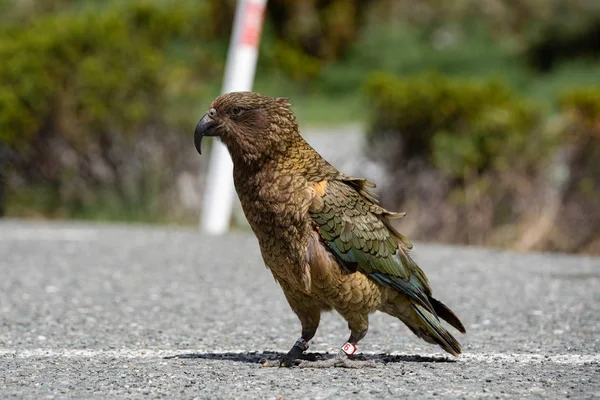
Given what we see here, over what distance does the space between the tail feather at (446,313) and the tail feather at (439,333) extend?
13 centimetres

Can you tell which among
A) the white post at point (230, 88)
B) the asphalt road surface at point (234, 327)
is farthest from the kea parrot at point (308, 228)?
the white post at point (230, 88)

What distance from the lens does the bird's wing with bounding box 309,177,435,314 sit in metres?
5.19

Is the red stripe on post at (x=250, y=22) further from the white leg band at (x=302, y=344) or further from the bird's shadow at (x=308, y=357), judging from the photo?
the white leg band at (x=302, y=344)

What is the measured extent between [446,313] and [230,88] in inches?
264

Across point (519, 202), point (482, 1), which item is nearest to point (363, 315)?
point (519, 202)

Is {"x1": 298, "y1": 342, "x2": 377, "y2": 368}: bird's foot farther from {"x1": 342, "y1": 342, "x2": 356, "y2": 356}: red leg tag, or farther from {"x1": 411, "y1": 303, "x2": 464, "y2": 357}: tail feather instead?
{"x1": 411, "y1": 303, "x2": 464, "y2": 357}: tail feather

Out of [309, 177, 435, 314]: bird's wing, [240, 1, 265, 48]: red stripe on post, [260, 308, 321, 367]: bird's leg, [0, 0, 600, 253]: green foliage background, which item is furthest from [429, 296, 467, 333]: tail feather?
[240, 1, 265, 48]: red stripe on post

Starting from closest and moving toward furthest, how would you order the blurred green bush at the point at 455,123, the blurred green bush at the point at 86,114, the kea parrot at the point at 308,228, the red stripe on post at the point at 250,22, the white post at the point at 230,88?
the kea parrot at the point at 308,228 → the blurred green bush at the point at 455,123 → the white post at the point at 230,88 → the red stripe on post at the point at 250,22 → the blurred green bush at the point at 86,114

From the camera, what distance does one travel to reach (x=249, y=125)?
17.3 ft

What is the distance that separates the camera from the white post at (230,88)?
11773 millimetres

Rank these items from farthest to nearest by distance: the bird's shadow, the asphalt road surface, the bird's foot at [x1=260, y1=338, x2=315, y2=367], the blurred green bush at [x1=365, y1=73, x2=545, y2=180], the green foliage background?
the blurred green bush at [x1=365, y1=73, x2=545, y2=180] < the green foliage background < the bird's shadow < the bird's foot at [x1=260, y1=338, x2=315, y2=367] < the asphalt road surface

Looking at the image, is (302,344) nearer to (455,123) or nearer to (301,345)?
(301,345)

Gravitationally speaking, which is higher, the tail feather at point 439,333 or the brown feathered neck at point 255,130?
the brown feathered neck at point 255,130

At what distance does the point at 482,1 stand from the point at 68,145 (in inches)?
890
